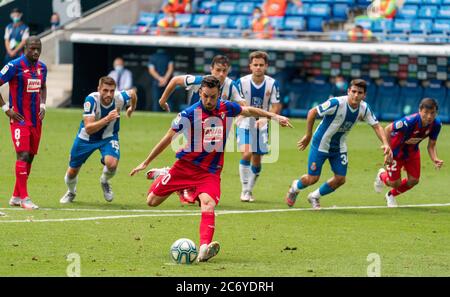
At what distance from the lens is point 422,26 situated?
30.2 metres

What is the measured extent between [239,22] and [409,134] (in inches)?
638

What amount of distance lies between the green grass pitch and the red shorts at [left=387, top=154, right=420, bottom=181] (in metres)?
0.48

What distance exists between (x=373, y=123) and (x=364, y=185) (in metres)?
3.83

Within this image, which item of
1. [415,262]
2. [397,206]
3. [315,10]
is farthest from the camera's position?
[315,10]

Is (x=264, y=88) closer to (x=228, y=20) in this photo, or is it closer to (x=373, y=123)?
(x=373, y=123)

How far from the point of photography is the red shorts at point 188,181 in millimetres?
12383

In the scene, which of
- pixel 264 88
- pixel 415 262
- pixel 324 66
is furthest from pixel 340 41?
pixel 415 262

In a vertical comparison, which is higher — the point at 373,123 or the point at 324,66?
the point at 373,123

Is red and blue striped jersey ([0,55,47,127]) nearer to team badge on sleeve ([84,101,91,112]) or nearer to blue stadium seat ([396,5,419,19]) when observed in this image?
team badge on sleeve ([84,101,91,112])

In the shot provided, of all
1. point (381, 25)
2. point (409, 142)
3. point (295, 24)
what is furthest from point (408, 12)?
point (409, 142)

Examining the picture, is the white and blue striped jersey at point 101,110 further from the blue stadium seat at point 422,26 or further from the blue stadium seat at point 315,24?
the blue stadium seat at point 315,24

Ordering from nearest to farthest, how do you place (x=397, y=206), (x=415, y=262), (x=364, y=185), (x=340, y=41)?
(x=415, y=262) → (x=397, y=206) → (x=364, y=185) → (x=340, y=41)

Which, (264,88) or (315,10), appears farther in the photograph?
(315,10)

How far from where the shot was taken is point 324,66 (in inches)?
1250
